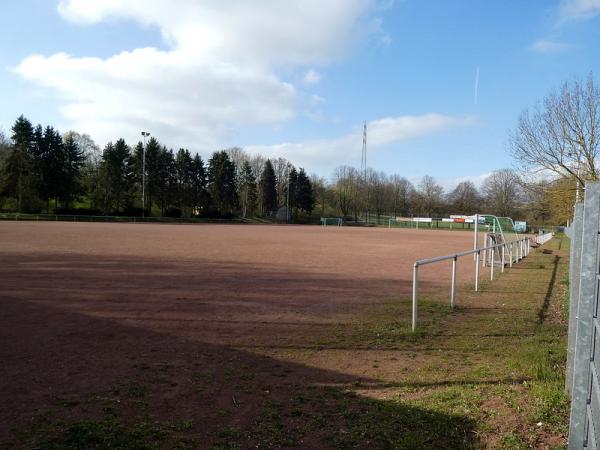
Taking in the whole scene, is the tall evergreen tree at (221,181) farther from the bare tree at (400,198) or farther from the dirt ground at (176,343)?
the dirt ground at (176,343)

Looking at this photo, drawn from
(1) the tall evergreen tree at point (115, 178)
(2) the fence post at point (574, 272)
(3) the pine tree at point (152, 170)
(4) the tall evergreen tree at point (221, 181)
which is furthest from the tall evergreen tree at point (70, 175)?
(2) the fence post at point (574, 272)

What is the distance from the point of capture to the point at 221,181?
92750mm

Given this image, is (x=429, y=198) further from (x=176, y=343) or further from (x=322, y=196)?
(x=176, y=343)

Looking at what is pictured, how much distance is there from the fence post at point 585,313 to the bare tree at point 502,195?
93306 millimetres

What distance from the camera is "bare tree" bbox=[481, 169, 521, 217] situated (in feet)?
298

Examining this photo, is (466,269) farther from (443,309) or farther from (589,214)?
(589,214)

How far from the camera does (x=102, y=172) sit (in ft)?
240

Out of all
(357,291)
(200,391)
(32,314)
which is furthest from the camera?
(357,291)

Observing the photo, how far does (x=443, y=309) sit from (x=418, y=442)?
628cm

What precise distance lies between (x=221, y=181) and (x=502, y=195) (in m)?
59.9

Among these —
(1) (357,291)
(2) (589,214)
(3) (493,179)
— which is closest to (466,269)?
(1) (357,291)

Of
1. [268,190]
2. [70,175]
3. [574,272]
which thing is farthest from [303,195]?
[574,272]

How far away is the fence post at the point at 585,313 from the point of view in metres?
2.48

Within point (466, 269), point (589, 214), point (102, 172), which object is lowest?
point (466, 269)
